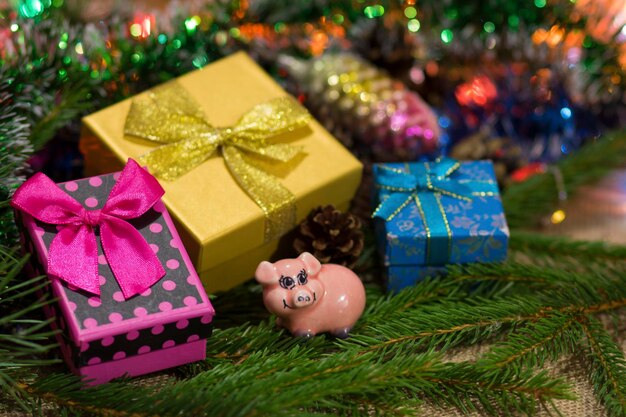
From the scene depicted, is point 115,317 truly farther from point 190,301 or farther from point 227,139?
point 227,139

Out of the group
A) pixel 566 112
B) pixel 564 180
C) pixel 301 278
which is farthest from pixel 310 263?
pixel 566 112

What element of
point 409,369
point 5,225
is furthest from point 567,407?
point 5,225

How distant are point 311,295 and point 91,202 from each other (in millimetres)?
314

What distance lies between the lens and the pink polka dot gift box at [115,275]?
3.32 feet

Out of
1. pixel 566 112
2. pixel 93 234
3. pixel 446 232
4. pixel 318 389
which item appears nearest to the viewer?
pixel 318 389

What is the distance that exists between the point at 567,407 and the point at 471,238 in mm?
270

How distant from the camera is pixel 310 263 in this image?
113 cm

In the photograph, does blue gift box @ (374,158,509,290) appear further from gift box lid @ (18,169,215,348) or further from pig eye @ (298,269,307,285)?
gift box lid @ (18,169,215,348)

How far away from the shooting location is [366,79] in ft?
4.93

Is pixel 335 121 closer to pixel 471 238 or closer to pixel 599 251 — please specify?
pixel 471 238

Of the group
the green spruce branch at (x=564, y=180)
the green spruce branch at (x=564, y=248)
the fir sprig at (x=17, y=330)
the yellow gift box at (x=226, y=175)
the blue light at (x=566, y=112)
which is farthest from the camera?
the blue light at (x=566, y=112)

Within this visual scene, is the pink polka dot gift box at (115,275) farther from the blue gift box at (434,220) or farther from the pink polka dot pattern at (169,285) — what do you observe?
the blue gift box at (434,220)

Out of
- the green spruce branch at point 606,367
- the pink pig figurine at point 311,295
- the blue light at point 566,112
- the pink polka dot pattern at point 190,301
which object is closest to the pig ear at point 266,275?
the pink pig figurine at point 311,295

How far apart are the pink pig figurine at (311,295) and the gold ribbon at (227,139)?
129 mm
